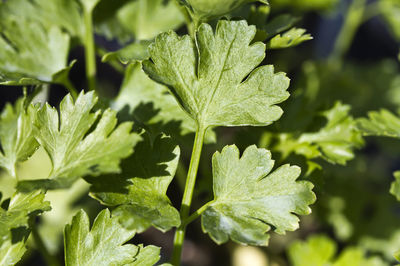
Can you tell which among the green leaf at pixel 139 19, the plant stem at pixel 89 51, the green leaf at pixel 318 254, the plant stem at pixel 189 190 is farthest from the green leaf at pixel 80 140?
the green leaf at pixel 318 254

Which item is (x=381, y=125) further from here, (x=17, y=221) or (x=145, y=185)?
(x=17, y=221)

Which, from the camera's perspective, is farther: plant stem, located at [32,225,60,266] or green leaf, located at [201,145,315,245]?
plant stem, located at [32,225,60,266]

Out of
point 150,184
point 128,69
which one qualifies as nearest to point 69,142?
point 150,184

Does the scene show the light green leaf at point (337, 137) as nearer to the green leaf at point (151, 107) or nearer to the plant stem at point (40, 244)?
the green leaf at point (151, 107)

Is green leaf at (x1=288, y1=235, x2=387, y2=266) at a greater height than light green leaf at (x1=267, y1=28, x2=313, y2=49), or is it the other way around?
light green leaf at (x1=267, y1=28, x2=313, y2=49)

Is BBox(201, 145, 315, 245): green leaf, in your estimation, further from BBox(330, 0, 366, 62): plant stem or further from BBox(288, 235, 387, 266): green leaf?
BBox(330, 0, 366, 62): plant stem

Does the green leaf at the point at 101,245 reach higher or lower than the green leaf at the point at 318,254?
higher

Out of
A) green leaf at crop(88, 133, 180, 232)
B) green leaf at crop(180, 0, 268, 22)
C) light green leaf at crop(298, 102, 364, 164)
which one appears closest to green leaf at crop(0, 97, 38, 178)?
green leaf at crop(88, 133, 180, 232)
